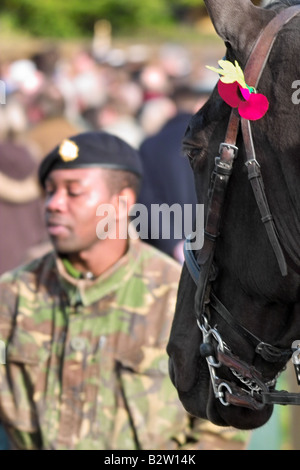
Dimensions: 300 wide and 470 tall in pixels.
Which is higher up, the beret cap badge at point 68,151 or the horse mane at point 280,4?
the horse mane at point 280,4

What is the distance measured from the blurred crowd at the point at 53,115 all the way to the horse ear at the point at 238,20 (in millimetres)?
3367

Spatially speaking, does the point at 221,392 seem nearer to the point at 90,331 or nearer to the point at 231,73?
the point at 231,73

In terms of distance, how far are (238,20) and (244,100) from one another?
211 mm

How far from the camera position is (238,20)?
225 centimetres

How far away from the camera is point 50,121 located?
8773 millimetres

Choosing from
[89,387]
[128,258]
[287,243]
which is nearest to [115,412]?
[89,387]

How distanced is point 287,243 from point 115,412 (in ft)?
6.14

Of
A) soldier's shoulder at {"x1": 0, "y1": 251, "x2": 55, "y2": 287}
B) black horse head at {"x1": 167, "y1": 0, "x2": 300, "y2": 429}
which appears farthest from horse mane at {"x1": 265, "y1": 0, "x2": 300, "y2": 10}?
soldier's shoulder at {"x1": 0, "y1": 251, "x2": 55, "y2": 287}

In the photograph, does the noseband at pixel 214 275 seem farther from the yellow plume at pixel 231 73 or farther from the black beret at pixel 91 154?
the black beret at pixel 91 154

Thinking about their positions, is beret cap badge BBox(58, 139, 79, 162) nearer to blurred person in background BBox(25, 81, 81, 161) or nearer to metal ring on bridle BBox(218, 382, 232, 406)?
metal ring on bridle BBox(218, 382, 232, 406)

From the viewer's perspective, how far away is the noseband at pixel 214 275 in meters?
2.24

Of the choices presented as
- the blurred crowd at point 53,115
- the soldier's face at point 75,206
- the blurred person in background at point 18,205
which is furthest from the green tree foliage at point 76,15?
the soldier's face at point 75,206

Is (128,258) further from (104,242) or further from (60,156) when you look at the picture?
(60,156)

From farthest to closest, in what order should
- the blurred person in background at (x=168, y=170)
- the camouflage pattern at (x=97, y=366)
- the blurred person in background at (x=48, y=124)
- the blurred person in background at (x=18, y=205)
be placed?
the blurred person in background at (x=48, y=124)
the blurred person in background at (x=18, y=205)
the blurred person in background at (x=168, y=170)
the camouflage pattern at (x=97, y=366)
